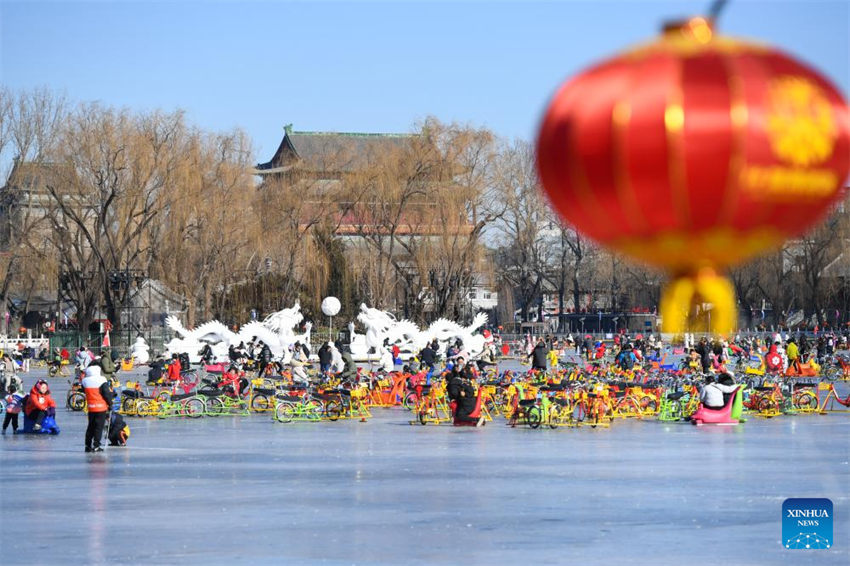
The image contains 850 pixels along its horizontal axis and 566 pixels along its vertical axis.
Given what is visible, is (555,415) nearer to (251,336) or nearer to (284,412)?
(284,412)

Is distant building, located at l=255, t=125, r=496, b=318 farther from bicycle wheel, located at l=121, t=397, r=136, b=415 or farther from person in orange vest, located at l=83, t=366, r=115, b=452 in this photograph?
person in orange vest, located at l=83, t=366, r=115, b=452

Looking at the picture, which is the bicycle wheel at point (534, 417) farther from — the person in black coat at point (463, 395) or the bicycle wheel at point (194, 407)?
the bicycle wheel at point (194, 407)

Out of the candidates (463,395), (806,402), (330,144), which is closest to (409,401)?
(463,395)

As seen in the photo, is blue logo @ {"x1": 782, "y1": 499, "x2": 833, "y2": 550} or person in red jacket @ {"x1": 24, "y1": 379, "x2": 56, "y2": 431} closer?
blue logo @ {"x1": 782, "y1": 499, "x2": 833, "y2": 550}

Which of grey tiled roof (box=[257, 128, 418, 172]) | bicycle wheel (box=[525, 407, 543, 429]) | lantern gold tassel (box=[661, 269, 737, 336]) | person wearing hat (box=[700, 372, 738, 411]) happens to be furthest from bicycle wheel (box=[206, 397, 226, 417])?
grey tiled roof (box=[257, 128, 418, 172])

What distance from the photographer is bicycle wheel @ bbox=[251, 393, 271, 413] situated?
95.9ft

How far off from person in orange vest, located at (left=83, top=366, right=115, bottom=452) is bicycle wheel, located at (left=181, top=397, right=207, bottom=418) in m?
7.12

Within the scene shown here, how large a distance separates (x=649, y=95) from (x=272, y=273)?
5273 cm

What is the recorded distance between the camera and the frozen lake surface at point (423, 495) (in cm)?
1272

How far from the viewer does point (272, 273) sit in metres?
58.0

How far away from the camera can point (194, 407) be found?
1104 inches

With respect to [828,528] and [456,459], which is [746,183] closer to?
[828,528]

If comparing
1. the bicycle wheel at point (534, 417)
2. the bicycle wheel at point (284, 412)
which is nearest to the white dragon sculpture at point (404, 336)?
the bicycle wheel at point (284, 412)

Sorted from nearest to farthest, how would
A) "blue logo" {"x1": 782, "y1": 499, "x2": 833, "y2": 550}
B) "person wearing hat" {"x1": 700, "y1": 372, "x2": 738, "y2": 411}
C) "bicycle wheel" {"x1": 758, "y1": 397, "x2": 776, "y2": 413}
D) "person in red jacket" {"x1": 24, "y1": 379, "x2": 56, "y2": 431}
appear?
"blue logo" {"x1": 782, "y1": 499, "x2": 833, "y2": 550} → "person in red jacket" {"x1": 24, "y1": 379, "x2": 56, "y2": 431} → "person wearing hat" {"x1": 700, "y1": 372, "x2": 738, "y2": 411} → "bicycle wheel" {"x1": 758, "y1": 397, "x2": 776, "y2": 413}
